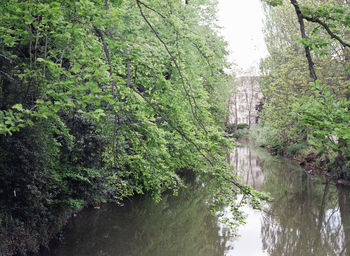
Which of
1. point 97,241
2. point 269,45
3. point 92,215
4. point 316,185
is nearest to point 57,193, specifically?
point 97,241

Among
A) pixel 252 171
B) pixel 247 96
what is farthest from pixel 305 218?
→ pixel 247 96

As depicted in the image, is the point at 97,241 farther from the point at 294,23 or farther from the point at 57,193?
the point at 294,23

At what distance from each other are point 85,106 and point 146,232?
6.12 m

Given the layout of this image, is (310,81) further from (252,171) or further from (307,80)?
(252,171)

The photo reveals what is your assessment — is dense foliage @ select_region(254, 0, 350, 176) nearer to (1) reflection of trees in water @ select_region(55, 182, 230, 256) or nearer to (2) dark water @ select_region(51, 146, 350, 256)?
(2) dark water @ select_region(51, 146, 350, 256)

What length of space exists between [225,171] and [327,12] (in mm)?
2279

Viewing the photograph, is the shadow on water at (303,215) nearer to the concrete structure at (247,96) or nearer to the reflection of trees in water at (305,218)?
the reflection of trees in water at (305,218)

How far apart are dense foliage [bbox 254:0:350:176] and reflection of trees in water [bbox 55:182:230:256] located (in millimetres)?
3451

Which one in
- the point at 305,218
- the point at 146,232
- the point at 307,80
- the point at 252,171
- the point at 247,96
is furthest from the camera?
the point at 247,96

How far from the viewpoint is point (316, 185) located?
1389cm

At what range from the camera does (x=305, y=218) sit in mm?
9719

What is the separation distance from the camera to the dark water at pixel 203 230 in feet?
24.2

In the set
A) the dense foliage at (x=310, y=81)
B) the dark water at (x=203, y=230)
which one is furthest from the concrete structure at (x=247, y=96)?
the dark water at (x=203, y=230)

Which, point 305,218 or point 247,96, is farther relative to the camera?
point 247,96
